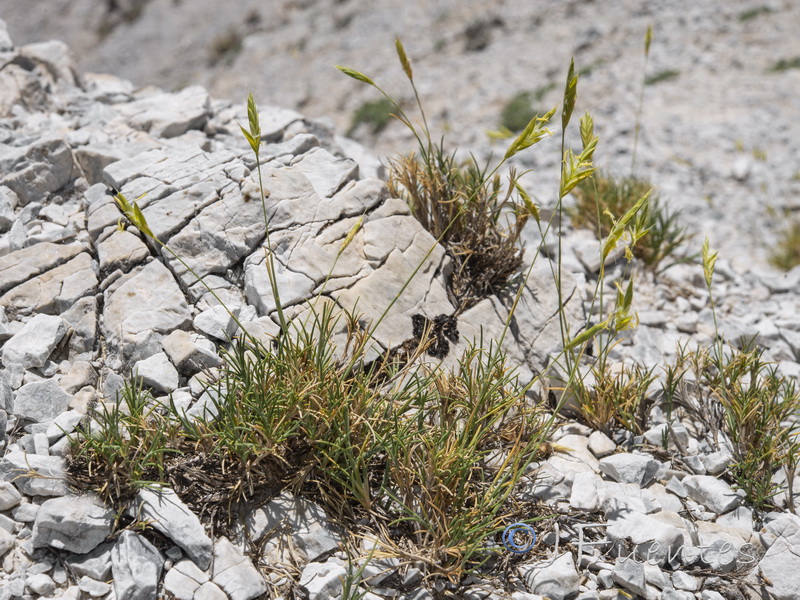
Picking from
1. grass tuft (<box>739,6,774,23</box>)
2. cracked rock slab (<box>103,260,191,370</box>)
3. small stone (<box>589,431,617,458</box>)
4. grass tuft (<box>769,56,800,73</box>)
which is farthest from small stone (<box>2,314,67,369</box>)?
grass tuft (<box>739,6,774,23</box>)

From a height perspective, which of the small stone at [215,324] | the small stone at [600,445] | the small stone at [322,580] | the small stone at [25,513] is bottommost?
the small stone at [600,445]

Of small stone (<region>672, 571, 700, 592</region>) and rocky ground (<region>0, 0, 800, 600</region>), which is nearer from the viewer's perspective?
rocky ground (<region>0, 0, 800, 600</region>)

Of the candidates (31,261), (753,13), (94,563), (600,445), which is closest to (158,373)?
(94,563)

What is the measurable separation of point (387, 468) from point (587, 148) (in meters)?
1.57

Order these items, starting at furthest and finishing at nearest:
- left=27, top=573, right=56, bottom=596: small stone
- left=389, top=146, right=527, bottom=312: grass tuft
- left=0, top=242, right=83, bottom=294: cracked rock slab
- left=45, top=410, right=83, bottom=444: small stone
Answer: left=389, top=146, right=527, bottom=312: grass tuft < left=0, top=242, right=83, bottom=294: cracked rock slab < left=45, top=410, right=83, bottom=444: small stone < left=27, top=573, right=56, bottom=596: small stone

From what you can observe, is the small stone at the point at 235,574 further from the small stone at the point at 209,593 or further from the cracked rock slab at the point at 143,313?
the cracked rock slab at the point at 143,313

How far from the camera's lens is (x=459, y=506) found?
270 centimetres

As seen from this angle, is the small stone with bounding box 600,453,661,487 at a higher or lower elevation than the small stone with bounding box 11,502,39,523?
lower

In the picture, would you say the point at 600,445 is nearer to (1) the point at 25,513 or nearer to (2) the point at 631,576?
(2) the point at 631,576

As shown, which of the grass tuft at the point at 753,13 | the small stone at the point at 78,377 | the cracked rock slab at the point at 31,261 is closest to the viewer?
the small stone at the point at 78,377

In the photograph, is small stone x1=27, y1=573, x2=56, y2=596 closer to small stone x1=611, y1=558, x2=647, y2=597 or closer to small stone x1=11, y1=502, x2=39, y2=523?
small stone x1=11, y1=502, x2=39, y2=523

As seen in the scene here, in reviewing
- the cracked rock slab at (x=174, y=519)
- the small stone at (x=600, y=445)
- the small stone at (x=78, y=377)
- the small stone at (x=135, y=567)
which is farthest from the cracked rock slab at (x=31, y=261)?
the small stone at (x=600, y=445)

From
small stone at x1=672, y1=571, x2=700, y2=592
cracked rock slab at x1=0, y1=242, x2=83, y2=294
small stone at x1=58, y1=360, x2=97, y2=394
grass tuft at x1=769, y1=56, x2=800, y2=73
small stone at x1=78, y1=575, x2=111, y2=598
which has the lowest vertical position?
small stone at x1=672, y1=571, x2=700, y2=592

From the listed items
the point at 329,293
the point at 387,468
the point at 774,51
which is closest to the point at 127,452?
the point at 387,468
